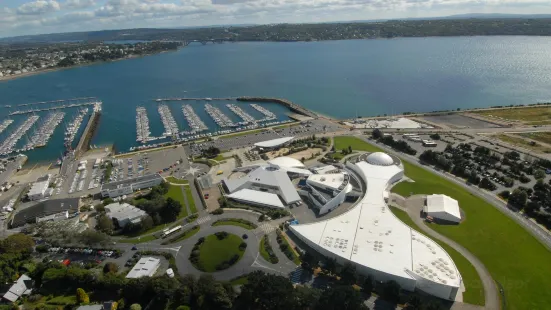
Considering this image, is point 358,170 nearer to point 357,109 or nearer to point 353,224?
point 353,224

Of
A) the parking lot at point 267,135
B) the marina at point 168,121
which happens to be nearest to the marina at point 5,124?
the marina at point 168,121

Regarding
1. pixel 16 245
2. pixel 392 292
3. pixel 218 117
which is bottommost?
pixel 218 117

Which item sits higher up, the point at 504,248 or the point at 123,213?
the point at 123,213

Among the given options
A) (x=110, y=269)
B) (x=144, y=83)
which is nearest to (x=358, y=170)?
(x=110, y=269)

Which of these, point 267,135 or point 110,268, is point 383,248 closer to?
point 110,268

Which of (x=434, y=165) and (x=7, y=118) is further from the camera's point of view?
(x=7, y=118)

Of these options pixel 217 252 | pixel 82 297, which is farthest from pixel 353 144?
pixel 82 297
